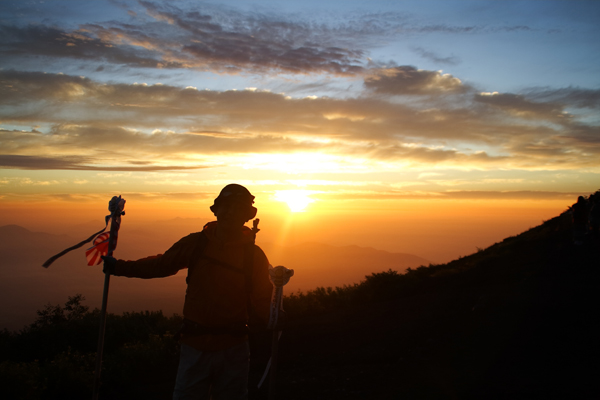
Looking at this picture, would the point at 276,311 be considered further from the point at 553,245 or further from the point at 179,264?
the point at 553,245

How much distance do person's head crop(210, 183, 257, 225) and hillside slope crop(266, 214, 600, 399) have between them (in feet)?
11.6

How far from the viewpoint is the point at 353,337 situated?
385 inches

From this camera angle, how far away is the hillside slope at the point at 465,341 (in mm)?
5926

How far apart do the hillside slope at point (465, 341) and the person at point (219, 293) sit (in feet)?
9.81

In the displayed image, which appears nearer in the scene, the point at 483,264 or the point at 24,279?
the point at 483,264

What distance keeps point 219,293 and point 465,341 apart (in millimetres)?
5721

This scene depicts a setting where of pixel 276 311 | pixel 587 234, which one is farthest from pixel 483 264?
pixel 276 311

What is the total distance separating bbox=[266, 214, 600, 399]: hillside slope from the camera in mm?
5926

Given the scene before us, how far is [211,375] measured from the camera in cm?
367

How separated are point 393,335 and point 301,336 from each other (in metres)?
2.27

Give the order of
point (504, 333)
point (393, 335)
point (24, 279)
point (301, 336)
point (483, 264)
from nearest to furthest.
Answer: point (504, 333) → point (393, 335) → point (301, 336) → point (483, 264) → point (24, 279)

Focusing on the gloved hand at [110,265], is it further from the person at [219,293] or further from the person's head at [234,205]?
the person's head at [234,205]

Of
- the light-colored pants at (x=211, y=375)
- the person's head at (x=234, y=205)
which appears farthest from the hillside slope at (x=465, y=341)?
the person's head at (x=234, y=205)

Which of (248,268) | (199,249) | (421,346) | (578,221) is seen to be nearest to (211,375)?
(248,268)
